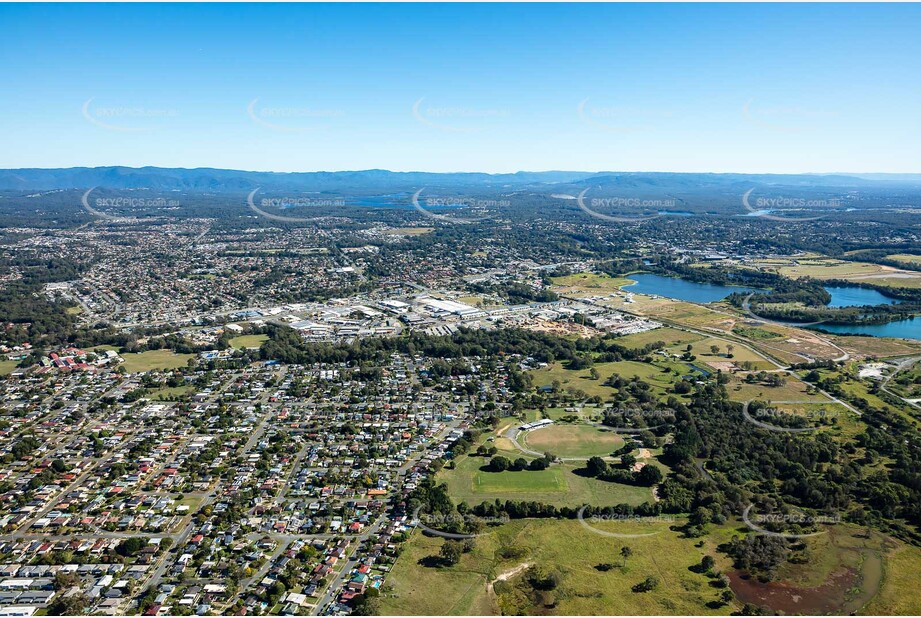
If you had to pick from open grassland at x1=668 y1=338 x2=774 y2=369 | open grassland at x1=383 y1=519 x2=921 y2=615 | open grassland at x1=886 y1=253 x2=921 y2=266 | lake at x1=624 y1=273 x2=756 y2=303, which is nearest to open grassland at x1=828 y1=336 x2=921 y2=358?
open grassland at x1=668 y1=338 x2=774 y2=369

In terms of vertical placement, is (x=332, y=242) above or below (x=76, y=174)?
below

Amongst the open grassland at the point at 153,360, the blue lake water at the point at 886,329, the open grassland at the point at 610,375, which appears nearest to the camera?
the open grassland at the point at 610,375

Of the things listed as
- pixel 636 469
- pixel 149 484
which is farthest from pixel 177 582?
pixel 636 469

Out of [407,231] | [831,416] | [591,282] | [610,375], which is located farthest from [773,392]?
[407,231]

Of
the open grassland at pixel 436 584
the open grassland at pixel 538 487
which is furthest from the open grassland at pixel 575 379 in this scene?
the open grassland at pixel 436 584

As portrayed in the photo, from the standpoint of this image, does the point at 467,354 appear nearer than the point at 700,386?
No

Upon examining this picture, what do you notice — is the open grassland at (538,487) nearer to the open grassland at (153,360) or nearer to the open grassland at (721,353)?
the open grassland at (721,353)

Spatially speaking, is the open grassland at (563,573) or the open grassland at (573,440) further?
the open grassland at (573,440)

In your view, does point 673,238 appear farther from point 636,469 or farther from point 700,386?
point 636,469
